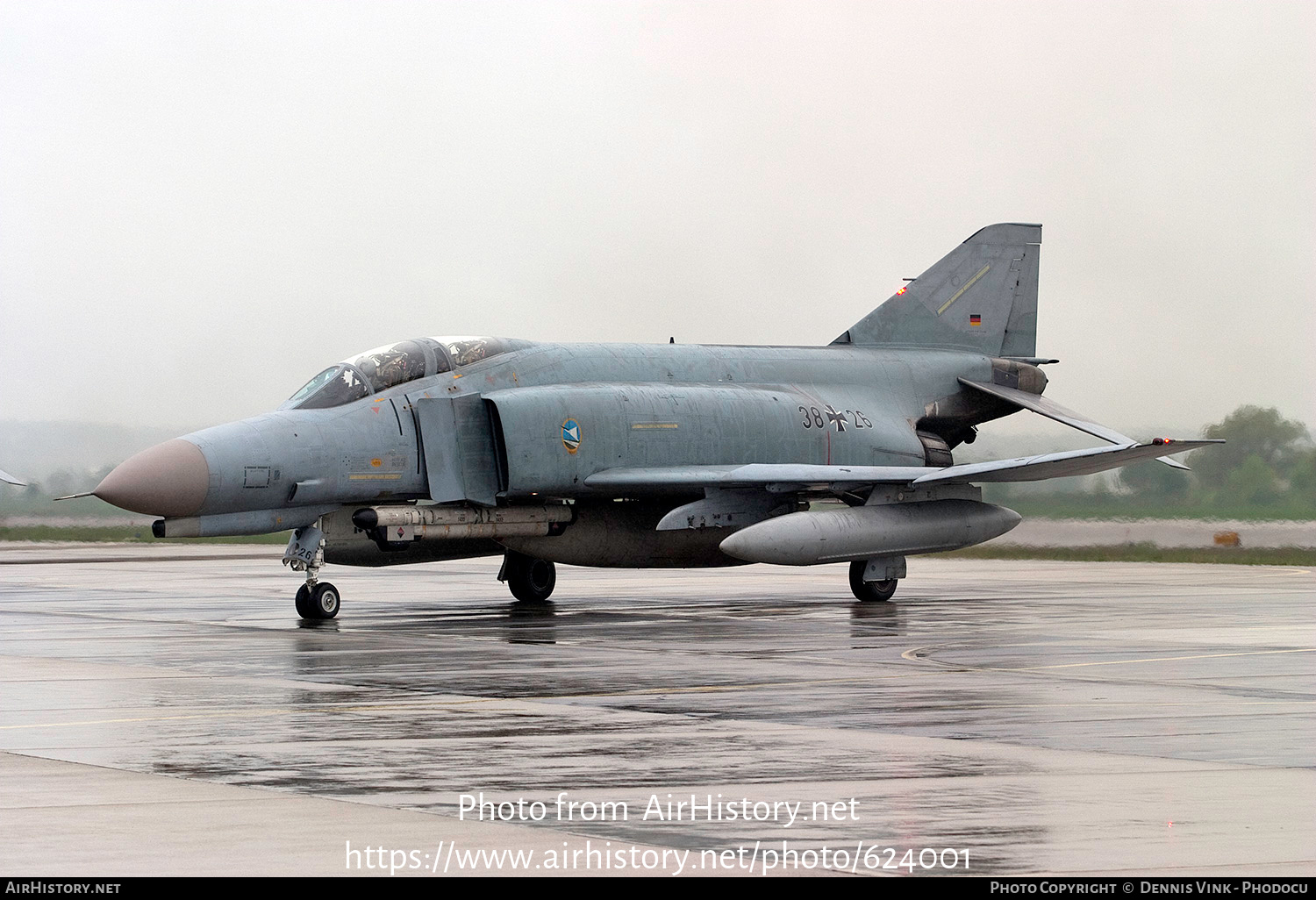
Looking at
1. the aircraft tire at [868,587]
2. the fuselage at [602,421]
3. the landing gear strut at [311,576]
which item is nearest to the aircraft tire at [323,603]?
the landing gear strut at [311,576]

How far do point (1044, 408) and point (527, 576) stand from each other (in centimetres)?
779

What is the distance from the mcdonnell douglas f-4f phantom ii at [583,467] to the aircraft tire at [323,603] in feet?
0.06

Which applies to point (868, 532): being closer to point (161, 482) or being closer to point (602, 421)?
point (602, 421)

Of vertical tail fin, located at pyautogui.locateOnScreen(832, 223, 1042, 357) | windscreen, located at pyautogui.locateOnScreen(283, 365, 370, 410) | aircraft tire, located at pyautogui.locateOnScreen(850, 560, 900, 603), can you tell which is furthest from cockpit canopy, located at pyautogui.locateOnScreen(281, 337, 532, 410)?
vertical tail fin, located at pyautogui.locateOnScreen(832, 223, 1042, 357)

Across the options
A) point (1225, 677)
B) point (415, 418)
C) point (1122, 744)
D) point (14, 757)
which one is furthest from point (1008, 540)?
point (14, 757)

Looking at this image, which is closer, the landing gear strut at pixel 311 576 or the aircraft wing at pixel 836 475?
the landing gear strut at pixel 311 576

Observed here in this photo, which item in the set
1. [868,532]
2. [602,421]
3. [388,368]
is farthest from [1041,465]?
[388,368]

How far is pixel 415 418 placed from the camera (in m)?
18.4

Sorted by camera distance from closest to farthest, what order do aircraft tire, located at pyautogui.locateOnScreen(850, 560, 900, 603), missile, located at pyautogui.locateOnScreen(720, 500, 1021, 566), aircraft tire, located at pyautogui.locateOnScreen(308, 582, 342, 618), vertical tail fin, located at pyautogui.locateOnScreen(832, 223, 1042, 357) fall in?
aircraft tire, located at pyautogui.locateOnScreen(308, 582, 342, 618) → missile, located at pyautogui.locateOnScreen(720, 500, 1021, 566) → aircraft tire, located at pyautogui.locateOnScreen(850, 560, 900, 603) → vertical tail fin, located at pyautogui.locateOnScreen(832, 223, 1042, 357)

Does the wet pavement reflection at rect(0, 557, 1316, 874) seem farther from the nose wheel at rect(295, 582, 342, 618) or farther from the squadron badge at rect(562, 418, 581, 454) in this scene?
the squadron badge at rect(562, 418, 581, 454)

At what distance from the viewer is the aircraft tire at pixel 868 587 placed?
19.8 m

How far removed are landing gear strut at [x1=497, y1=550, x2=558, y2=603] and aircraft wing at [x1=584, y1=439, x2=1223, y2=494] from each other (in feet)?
6.50

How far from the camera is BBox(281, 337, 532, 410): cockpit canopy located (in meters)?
18.1

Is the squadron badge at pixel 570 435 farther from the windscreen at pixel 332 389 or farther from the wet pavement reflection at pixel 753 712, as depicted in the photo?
the windscreen at pixel 332 389
